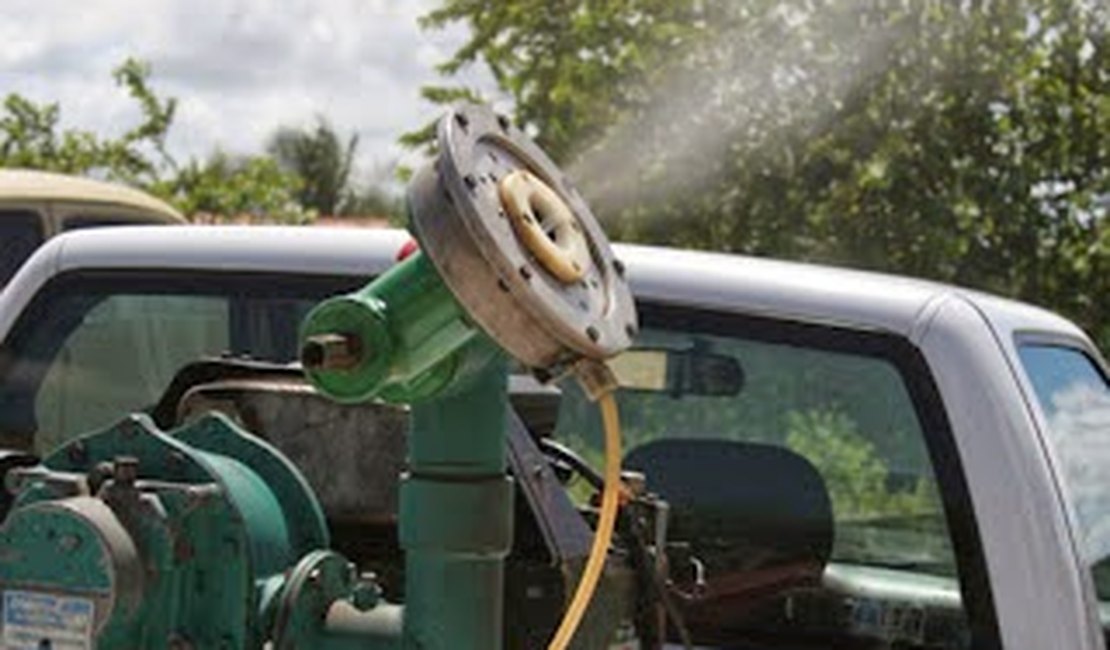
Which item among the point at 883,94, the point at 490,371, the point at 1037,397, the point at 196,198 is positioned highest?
the point at 196,198

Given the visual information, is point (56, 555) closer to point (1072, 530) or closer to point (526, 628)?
point (526, 628)

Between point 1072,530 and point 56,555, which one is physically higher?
point 1072,530

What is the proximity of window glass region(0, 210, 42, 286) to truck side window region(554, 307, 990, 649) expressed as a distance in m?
6.24

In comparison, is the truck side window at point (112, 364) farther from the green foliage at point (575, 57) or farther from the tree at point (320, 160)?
the tree at point (320, 160)

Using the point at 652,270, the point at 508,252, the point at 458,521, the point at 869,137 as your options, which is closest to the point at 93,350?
the point at 652,270

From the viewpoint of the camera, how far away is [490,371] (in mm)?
2342

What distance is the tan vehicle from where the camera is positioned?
9.72m

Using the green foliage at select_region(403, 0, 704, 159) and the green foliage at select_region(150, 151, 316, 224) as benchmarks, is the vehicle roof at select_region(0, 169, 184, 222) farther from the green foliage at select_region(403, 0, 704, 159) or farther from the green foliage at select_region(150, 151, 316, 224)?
the green foliage at select_region(150, 151, 316, 224)

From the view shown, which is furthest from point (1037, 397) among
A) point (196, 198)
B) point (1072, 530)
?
point (196, 198)

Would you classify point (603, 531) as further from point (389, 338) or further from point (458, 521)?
point (389, 338)

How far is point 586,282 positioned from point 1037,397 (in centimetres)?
161

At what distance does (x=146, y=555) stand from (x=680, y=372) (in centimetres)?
156

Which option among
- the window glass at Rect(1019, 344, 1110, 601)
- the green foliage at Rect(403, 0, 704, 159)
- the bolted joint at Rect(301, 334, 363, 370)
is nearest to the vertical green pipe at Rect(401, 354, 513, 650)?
the bolted joint at Rect(301, 334, 363, 370)

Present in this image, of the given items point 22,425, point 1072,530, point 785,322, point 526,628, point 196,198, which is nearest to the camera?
point 526,628
